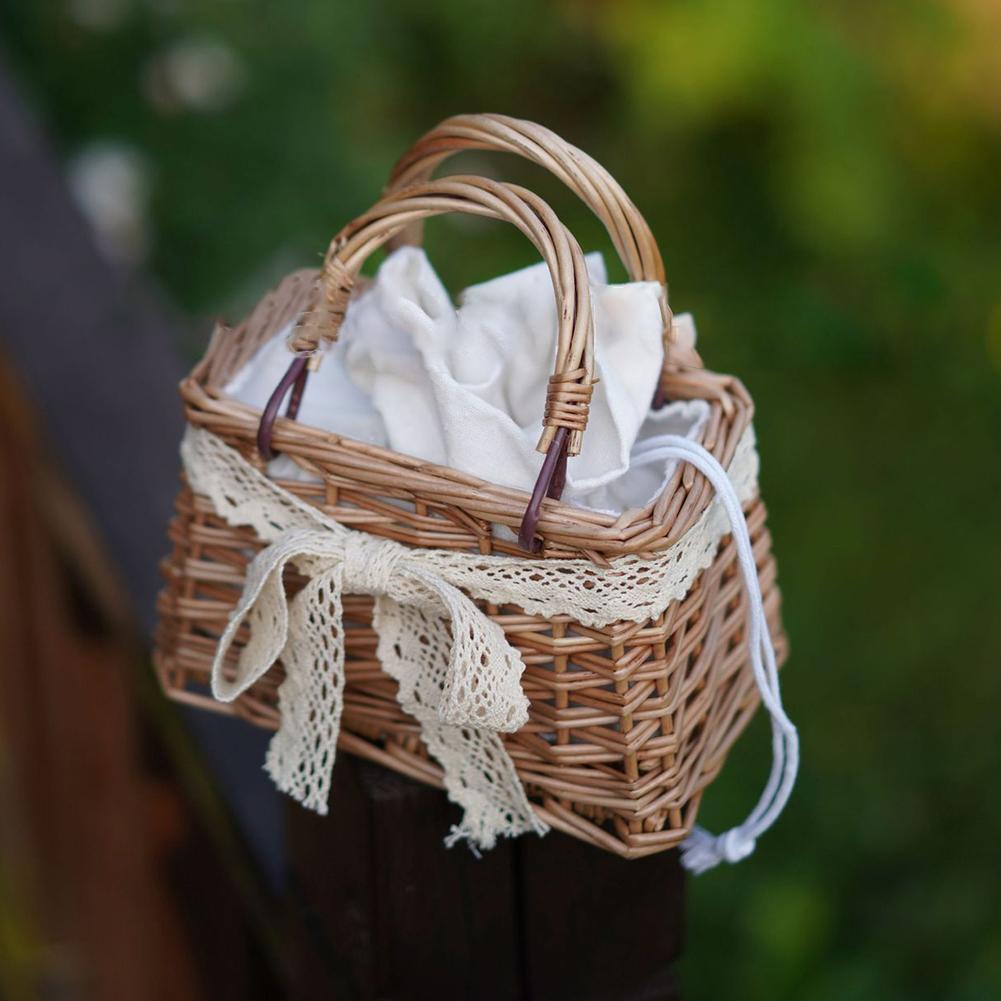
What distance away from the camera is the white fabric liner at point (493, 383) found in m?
0.66

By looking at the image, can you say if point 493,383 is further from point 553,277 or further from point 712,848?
point 712,848

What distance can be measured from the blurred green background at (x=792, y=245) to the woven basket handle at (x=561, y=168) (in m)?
0.72

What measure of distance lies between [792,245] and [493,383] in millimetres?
2323

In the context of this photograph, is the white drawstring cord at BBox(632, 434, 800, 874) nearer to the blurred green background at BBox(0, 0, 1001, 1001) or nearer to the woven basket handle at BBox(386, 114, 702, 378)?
the woven basket handle at BBox(386, 114, 702, 378)

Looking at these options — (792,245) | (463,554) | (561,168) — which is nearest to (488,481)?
(463,554)

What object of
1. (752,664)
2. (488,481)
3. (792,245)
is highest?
(792,245)

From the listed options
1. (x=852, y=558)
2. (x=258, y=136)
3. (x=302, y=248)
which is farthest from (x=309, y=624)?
(x=852, y=558)

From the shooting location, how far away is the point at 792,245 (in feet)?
9.37

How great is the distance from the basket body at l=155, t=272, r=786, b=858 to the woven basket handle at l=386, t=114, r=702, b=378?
0.29 ft

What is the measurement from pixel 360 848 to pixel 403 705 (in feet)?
0.29

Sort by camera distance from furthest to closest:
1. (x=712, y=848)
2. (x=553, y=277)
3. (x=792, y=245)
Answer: (x=792, y=245), (x=712, y=848), (x=553, y=277)

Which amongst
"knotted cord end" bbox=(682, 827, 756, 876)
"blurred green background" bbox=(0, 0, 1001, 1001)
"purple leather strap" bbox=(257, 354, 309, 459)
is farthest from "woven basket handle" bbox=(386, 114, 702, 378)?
"blurred green background" bbox=(0, 0, 1001, 1001)

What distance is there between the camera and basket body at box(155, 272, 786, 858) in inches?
24.7

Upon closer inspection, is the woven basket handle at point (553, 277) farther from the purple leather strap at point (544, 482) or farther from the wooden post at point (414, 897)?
the wooden post at point (414, 897)
